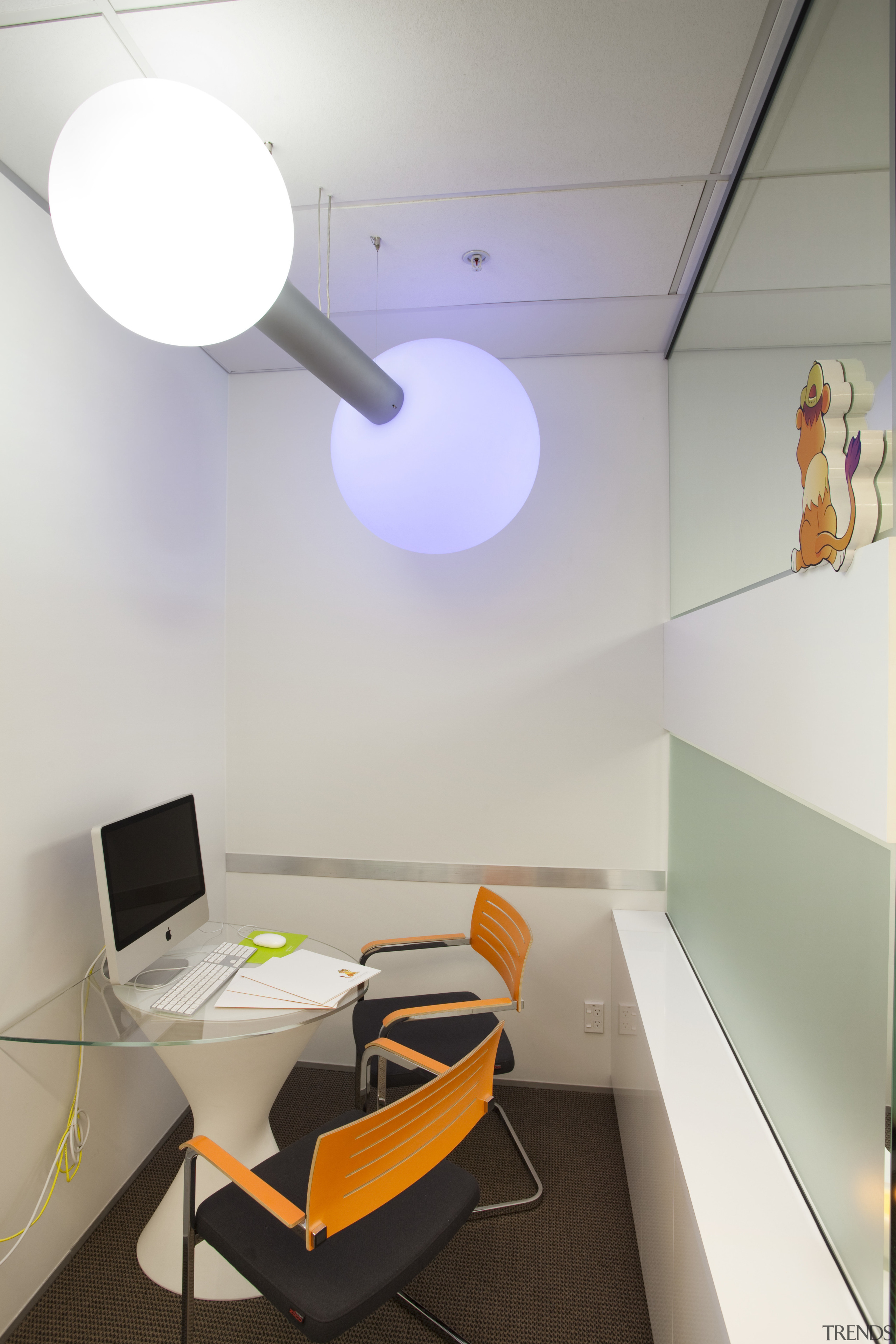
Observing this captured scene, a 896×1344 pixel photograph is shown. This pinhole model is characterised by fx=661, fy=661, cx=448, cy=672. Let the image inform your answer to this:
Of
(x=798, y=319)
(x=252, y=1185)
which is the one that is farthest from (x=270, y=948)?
(x=798, y=319)

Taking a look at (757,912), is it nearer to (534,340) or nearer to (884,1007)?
(884,1007)

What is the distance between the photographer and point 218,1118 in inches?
78.4

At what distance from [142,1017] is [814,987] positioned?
1.63 meters

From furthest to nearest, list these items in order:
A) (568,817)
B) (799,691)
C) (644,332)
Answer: (568,817)
(644,332)
(799,691)

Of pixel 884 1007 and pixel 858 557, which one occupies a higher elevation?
pixel 858 557

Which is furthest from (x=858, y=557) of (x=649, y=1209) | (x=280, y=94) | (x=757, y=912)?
(x=649, y=1209)

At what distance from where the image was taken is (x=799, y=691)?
1.22 m

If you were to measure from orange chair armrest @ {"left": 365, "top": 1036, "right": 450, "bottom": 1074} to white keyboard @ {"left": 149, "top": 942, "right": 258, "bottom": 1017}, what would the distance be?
1.56ft

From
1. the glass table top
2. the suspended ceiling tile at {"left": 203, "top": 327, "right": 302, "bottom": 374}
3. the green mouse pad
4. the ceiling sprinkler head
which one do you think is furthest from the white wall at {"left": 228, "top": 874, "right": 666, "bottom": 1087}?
the ceiling sprinkler head

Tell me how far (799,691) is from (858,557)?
1.03 ft

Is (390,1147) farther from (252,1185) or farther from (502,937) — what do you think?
(502,937)

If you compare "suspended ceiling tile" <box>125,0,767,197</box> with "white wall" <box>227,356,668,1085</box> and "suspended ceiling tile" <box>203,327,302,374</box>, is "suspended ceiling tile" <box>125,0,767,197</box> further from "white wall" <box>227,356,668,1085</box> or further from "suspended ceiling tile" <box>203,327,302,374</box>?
"white wall" <box>227,356,668,1085</box>

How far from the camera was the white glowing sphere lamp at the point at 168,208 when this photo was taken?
93 cm

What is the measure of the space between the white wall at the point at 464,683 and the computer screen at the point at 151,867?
2.27 feet
